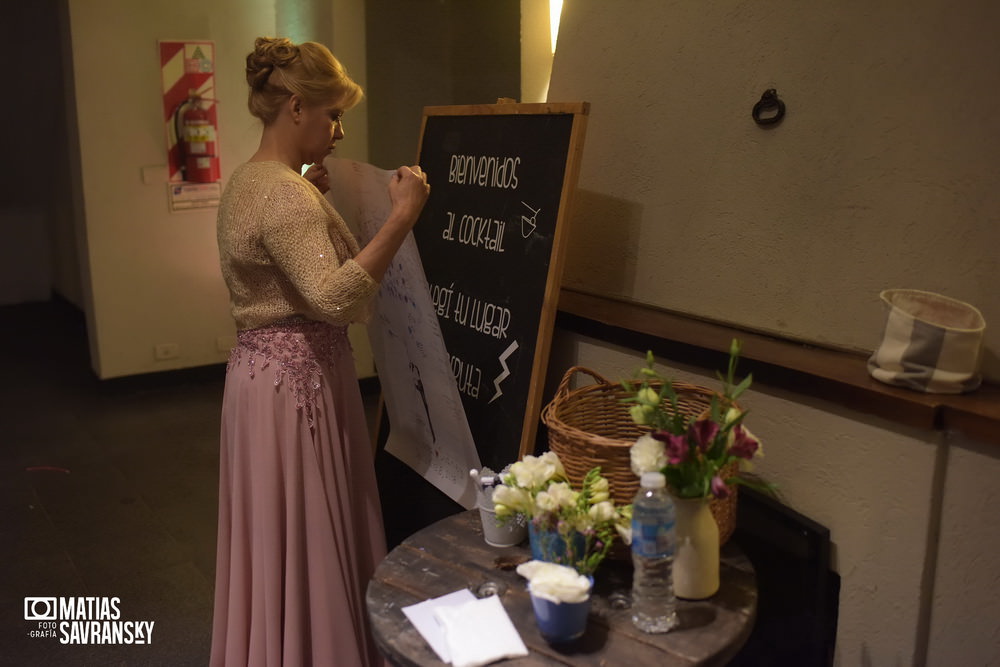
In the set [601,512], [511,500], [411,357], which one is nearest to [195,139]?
[411,357]

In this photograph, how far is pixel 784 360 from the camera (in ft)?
5.37

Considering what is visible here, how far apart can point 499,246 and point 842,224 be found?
30.0 inches

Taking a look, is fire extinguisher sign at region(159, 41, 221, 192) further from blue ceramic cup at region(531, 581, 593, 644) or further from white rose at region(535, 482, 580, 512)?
blue ceramic cup at region(531, 581, 593, 644)

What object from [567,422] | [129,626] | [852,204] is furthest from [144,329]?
[852,204]

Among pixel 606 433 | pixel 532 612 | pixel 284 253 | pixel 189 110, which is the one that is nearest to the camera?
pixel 532 612

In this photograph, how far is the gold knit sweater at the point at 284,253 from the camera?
1.87 meters

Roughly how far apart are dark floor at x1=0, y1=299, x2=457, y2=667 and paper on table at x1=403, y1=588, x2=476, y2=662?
102 centimetres

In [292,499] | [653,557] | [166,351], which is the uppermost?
[653,557]

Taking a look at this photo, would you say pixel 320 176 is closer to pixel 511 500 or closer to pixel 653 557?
pixel 511 500

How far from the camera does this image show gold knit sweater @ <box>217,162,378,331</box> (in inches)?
73.5

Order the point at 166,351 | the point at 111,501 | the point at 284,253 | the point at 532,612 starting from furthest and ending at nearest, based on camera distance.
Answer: the point at 166,351 → the point at 111,501 → the point at 284,253 → the point at 532,612

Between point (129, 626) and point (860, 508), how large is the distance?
7.25 ft

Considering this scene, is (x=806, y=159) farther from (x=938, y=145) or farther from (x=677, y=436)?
(x=677, y=436)

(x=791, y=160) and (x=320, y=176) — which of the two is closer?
(x=791, y=160)
